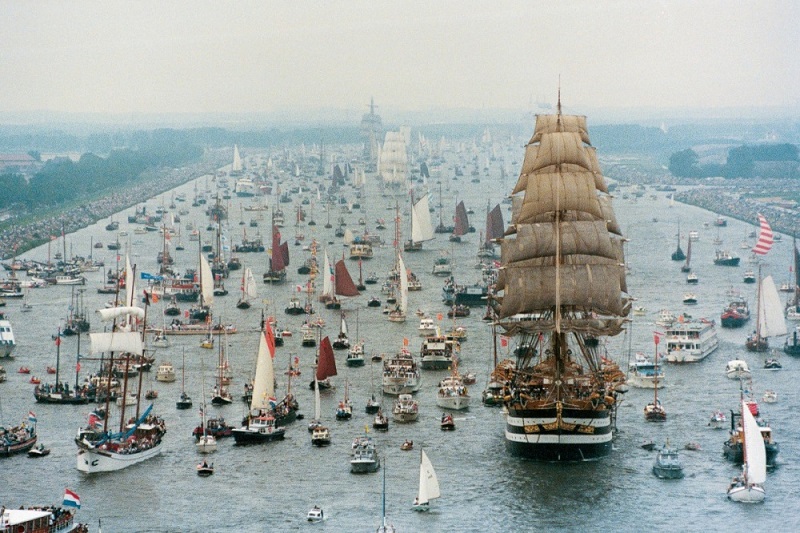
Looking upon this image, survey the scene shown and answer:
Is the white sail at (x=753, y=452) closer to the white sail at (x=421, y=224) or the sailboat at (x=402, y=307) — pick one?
the sailboat at (x=402, y=307)

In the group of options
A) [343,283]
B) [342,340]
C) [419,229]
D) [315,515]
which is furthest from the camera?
[419,229]

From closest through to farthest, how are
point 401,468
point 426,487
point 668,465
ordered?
point 426,487 < point 668,465 < point 401,468

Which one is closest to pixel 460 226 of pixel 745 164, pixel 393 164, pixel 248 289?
pixel 248 289

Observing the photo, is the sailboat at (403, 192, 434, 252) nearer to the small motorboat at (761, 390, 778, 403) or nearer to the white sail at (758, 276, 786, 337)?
the white sail at (758, 276, 786, 337)

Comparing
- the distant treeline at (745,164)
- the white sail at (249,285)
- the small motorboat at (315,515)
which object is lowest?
the small motorboat at (315,515)

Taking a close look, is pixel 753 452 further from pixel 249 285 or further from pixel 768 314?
pixel 249 285

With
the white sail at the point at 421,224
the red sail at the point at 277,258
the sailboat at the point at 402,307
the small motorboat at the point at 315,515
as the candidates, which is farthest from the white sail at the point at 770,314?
the white sail at the point at 421,224

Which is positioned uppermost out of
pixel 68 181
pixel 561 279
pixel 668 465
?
pixel 561 279
